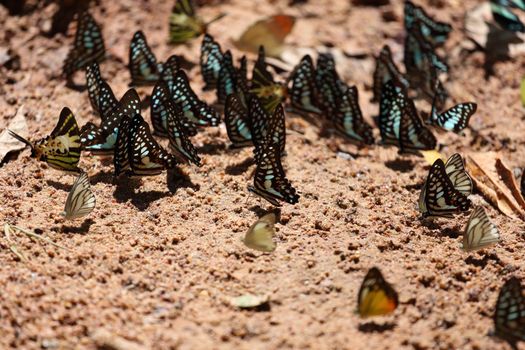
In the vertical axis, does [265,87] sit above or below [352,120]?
above

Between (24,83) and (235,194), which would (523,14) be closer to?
(235,194)

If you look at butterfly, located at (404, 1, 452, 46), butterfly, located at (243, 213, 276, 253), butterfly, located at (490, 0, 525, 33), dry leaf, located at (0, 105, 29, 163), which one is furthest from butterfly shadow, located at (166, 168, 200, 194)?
butterfly, located at (490, 0, 525, 33)

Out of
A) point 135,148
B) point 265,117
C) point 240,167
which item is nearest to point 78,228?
point 135,148

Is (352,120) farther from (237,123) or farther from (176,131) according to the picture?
(176,131)

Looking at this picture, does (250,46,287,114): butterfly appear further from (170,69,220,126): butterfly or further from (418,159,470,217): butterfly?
(418,159,470,217): butterfly

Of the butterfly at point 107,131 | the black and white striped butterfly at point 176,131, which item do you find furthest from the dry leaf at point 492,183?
the butterfly at point 107,131

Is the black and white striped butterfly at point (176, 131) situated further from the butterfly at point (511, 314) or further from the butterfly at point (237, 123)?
the butterfly at point (511, 314)
